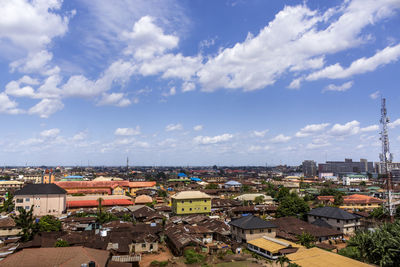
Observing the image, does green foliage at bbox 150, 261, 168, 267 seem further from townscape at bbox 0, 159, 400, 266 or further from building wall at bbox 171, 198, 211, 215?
building wall at bbox 171, 198, 211, 215

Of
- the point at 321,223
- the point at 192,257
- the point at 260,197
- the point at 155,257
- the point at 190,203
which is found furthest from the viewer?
the point at 260,197

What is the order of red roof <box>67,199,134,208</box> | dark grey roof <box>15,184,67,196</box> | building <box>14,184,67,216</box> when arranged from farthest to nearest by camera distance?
red roof <box>67,199,134,208</box> < dark grey roof <box>15,184,67,196</box> < building <box>14,184,67,216</box>

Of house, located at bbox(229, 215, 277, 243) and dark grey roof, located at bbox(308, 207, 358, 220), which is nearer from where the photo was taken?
house, located at bbox(229, 215, 277, 243)

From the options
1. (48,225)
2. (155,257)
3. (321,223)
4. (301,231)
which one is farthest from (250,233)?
(48,225)

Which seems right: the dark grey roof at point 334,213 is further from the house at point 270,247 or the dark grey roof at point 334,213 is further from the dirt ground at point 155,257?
the dirt ground at point 155,257

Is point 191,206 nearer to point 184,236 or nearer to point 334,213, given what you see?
point 184,236

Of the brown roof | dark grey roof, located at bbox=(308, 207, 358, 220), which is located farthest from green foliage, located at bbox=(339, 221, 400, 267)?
the brown roof

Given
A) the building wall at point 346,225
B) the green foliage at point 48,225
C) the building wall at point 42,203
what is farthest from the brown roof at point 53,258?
the building wall at point 42,203
